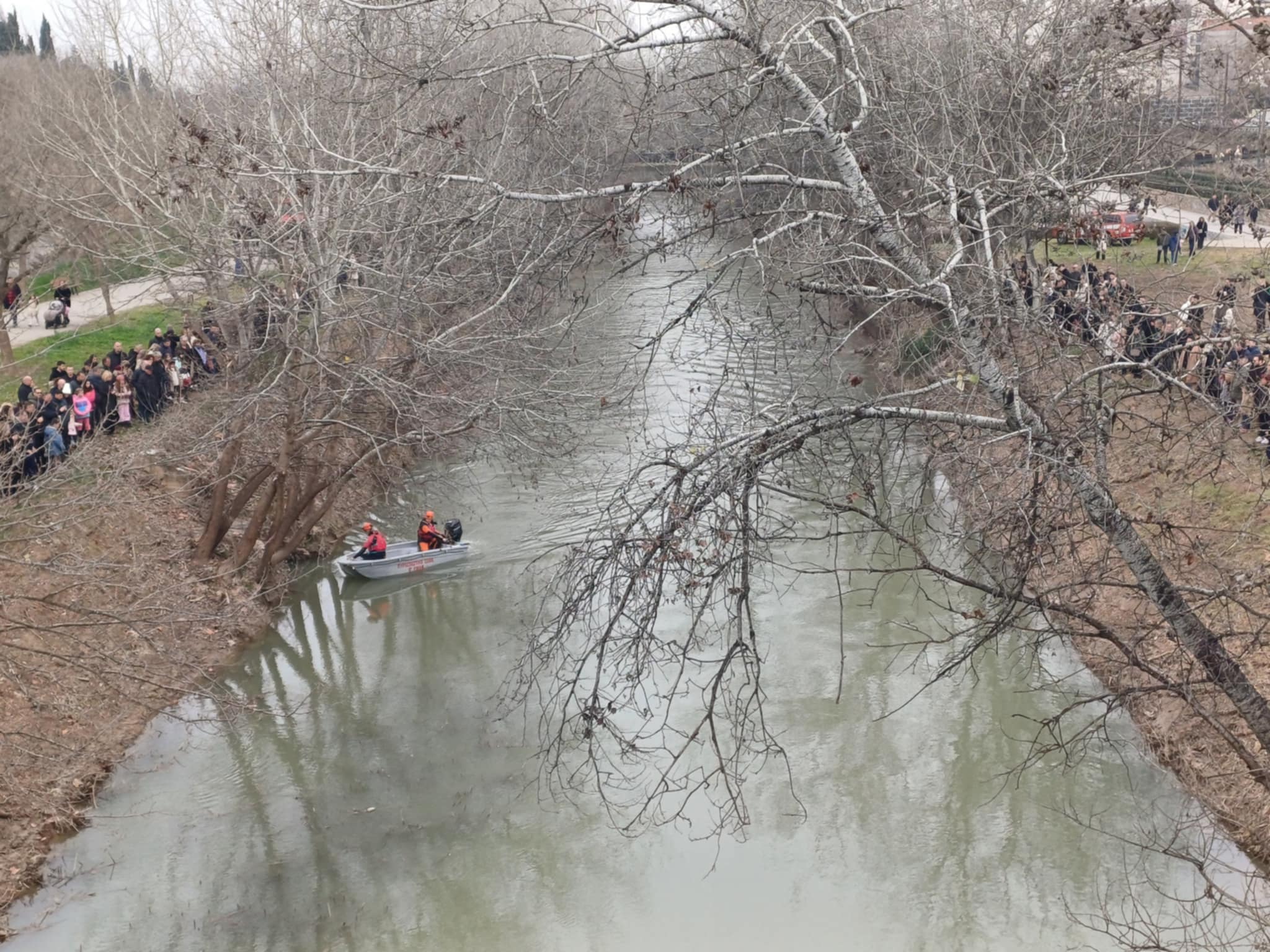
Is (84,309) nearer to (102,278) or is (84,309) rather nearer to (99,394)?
(102,278)

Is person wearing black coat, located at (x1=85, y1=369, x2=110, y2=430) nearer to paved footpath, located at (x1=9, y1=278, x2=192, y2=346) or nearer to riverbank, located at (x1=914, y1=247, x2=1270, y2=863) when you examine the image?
paved footpath, located at (x1=9, y1=278, x2=192, y2=346)

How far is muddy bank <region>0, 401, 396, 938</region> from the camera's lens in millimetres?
11367

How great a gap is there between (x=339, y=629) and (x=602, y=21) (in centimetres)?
1300

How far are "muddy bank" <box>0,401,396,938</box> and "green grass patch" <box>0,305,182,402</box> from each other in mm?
3927

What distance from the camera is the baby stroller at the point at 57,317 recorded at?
23219 mm

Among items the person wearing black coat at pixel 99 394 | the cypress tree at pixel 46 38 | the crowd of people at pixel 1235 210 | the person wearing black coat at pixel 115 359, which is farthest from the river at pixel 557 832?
the cypress tree at pixel 46 38

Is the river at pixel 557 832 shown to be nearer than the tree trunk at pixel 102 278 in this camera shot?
Yes

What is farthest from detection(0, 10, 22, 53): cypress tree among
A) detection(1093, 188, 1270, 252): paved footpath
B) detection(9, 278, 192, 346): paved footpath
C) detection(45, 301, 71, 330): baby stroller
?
detection(1093, 188, 1270, 252): paved footpath

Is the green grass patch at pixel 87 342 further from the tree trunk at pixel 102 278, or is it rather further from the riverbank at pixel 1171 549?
the riverbank at pixel 1171 549

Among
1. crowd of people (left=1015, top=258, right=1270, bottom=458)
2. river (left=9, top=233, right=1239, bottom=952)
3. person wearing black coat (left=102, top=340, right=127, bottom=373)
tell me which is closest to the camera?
crowd of people (left=1015, top=258, right=1270, bottom=458)

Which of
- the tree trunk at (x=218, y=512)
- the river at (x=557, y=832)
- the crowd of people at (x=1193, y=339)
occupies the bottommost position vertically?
the river at (x=557, y=832)

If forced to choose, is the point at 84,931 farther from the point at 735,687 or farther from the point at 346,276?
the point at 346,276

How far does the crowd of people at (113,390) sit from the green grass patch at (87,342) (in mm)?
533

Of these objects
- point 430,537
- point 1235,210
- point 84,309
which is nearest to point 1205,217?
point 1235,210
